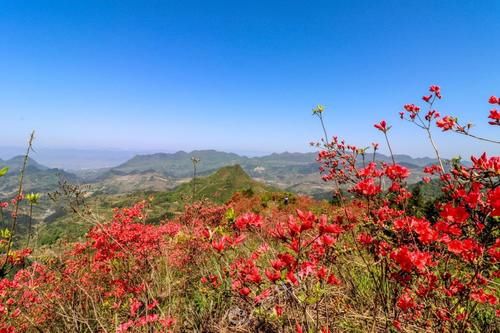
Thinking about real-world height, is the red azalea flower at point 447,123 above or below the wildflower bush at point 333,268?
above

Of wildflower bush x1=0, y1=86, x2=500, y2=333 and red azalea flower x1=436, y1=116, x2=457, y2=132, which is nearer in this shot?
wildflower bush x1=0, y1=86, x2=500, y2=333

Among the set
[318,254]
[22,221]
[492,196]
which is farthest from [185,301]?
[22,221]

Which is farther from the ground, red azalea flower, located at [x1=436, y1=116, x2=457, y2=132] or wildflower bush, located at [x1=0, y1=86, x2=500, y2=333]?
red azalea flower, located at [x1=436, y1=116, x2=457, y2=132]

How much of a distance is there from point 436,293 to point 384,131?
2015 mm

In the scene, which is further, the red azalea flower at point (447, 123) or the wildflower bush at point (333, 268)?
the red azalea flower at point (447, 123)

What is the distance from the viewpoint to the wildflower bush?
1940 millimetres

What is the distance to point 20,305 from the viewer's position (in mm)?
4457

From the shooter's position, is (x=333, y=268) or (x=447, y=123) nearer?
(x=447, y=123)

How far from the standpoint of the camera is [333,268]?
12.8 ft

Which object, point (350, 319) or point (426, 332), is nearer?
point (426, 332)

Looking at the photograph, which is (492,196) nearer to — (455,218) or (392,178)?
(455,218)

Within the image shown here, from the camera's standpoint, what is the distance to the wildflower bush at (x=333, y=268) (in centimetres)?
194

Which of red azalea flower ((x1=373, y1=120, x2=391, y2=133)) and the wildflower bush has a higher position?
red azalea flower ((x1=373, y1=120, x2=391, y2=133))

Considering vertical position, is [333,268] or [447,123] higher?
[447,123]
